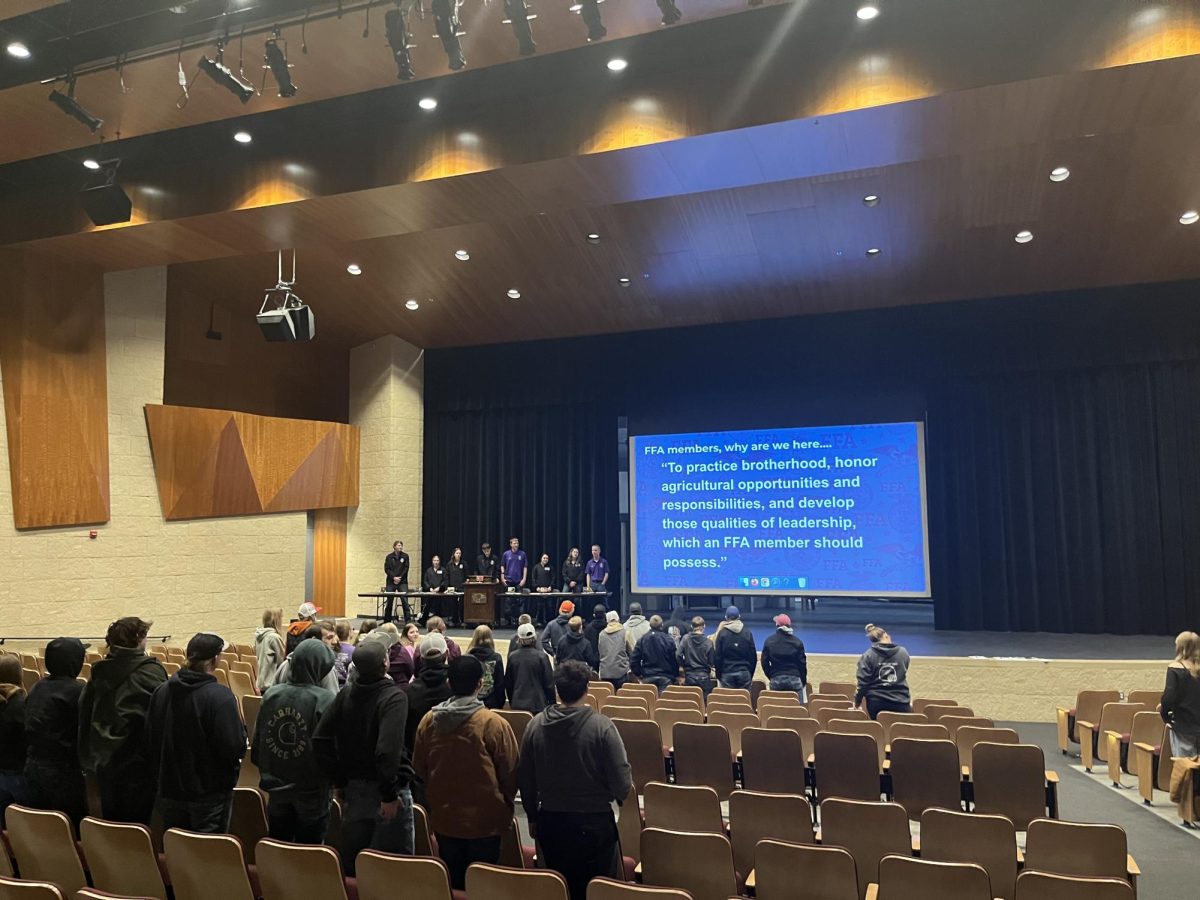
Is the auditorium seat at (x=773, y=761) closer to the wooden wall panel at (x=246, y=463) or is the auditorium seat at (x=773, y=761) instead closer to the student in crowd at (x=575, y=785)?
the student in crowd at (x=575, y=785)

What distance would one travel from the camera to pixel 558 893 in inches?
90.0

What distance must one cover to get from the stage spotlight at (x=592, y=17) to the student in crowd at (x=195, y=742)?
4385 millimetres

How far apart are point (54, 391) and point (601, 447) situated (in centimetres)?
779

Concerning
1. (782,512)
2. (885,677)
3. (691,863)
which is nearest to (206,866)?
(691,863)

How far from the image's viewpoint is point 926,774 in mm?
4125

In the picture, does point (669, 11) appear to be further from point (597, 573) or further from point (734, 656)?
point (597, 573)

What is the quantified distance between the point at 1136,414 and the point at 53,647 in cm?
1246

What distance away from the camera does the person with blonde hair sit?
4.92 m

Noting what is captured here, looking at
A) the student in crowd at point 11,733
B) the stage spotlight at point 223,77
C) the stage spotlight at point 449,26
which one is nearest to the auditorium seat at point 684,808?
the student in crowd at point 11,733

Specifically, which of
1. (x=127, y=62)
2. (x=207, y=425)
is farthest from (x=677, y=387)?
(x=127, y=62)

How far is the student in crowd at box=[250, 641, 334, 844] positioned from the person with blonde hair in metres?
4.79

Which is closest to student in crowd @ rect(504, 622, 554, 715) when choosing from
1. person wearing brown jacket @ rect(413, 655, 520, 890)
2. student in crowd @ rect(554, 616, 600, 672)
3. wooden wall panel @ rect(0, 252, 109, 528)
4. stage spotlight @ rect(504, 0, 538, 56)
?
student in crowd @ rect(554, 616, 600, 672)

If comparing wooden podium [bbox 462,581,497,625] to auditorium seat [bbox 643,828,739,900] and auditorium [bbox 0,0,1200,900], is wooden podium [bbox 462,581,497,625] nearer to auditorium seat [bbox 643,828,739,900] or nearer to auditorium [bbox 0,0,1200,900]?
auditorium [bbox 0,0,1200,900]

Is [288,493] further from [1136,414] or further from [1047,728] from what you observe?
[1136,414]
